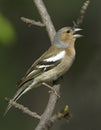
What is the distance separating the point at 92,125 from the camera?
47.1 feet

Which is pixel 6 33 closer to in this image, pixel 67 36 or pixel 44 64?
pixel 44 64

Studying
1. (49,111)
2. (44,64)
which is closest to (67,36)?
(44,64)

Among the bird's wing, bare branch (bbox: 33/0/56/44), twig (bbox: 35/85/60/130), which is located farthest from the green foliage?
the bird's wing

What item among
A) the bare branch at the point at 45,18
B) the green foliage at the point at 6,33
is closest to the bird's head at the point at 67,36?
the bare branch at the point at 45,18

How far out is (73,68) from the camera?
16.5m

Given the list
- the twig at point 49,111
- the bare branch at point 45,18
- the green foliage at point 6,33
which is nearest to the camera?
the twig at point 49,111

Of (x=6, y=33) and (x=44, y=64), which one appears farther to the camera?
(x=44, y=64)

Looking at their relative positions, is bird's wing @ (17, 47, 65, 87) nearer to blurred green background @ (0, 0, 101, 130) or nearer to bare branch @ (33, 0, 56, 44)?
bare branch @ (33, 0, 56, 44)

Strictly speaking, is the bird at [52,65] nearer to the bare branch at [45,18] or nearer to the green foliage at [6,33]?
the bare branch at [45,18]

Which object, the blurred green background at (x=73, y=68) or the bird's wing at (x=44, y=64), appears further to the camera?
the blurred green background at (x=73, y=68)

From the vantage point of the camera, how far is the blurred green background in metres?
14.6

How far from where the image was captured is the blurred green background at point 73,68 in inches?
575

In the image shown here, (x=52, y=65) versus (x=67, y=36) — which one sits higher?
(x=67, y=36)

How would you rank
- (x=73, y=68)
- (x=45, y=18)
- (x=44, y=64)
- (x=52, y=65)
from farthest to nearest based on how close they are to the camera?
(x=73, y=68) → (x=52, y=65) → (x=44, y=64) → (x=45, y=18)
